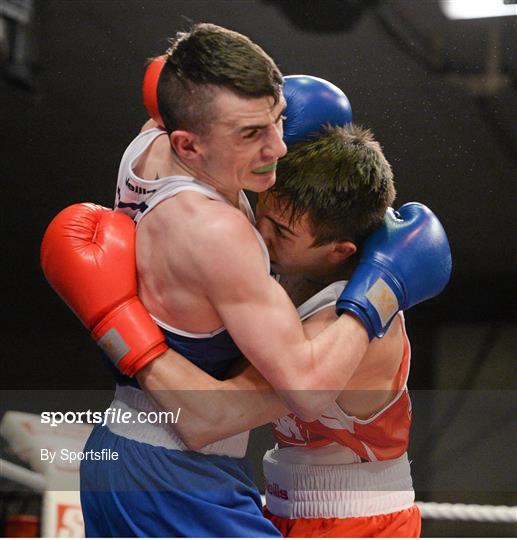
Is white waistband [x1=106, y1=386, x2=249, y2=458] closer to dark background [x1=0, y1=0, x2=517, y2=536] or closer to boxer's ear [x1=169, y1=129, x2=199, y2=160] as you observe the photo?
boxer's ear [x1=169, y1=129, x2=199, y2=160]

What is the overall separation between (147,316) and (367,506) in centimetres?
56

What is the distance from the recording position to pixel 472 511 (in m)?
2.24

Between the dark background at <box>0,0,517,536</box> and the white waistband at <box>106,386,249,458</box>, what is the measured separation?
1.92 ft

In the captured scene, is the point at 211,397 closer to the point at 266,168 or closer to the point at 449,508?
Answer: the point at 266,168

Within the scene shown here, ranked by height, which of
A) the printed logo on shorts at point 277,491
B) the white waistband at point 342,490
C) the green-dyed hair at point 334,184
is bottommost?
the printed logo on shorts at point 277,491

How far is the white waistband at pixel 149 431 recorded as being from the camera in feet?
5.41

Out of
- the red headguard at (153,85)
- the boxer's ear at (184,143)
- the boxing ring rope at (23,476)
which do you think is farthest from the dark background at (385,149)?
the boxer's ear at (184,143)

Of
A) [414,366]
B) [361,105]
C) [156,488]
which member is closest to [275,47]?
[361,105]

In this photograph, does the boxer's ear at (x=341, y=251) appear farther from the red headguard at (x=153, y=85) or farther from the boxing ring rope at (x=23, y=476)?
the boxing ring rope at (x=23, y=476)

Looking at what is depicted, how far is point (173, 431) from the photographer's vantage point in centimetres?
165

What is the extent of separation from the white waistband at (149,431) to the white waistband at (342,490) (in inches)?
7.7

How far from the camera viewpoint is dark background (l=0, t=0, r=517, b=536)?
7.59 ft

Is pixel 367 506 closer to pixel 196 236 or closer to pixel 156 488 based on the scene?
pixel 156 488

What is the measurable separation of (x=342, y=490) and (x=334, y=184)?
58cm
